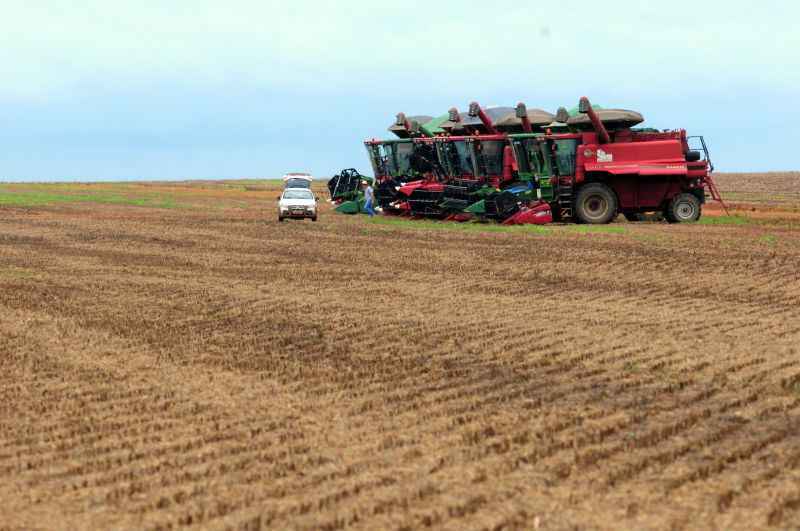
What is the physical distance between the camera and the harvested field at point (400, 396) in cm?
648

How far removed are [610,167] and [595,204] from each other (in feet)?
4.15

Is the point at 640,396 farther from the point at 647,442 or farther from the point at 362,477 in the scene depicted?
the point at 362,477

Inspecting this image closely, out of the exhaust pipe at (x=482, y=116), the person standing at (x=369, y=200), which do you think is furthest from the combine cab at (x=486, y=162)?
the person standing at (x=369, y=200)

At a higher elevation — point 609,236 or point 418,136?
point 418,136

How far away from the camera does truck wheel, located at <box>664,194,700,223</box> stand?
33.5 m

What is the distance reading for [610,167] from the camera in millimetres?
31844

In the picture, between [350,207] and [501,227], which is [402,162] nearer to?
[350,207]

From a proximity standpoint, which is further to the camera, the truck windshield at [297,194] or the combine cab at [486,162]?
the truck windshield at [297,194]

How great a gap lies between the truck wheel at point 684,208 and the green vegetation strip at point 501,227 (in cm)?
285

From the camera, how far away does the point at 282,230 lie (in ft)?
103

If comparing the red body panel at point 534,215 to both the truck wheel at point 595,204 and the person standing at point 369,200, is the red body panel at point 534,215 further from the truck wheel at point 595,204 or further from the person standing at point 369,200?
the person standing at point 369,200

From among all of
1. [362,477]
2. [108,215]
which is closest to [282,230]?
[108,215]

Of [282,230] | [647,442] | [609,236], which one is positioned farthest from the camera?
[282,230]

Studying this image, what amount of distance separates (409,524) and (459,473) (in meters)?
1.05
